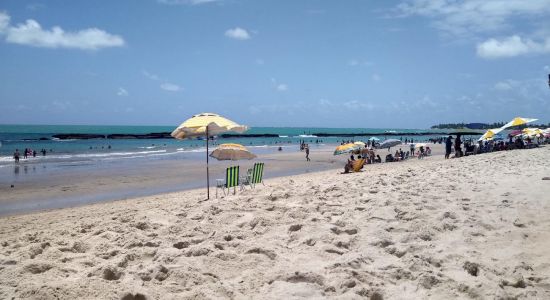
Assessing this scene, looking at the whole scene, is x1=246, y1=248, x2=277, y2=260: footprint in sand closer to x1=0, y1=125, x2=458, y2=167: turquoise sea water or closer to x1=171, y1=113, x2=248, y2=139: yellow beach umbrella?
x1=171, y1=113, x2=248, y2=139: yellow beach umbrella

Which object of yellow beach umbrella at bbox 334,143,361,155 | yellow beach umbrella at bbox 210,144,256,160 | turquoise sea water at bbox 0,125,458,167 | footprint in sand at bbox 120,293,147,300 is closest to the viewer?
footprint in sand at bbox 120,293,147,300

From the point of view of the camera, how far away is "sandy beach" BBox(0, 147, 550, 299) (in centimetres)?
341

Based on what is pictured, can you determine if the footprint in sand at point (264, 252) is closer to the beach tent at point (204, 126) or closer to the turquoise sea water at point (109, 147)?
the beach tent at point (204, 126)

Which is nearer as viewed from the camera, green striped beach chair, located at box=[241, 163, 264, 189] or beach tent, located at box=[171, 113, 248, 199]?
beach tent, located at box=[171, 113, 248, 199]

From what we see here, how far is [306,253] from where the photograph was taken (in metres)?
4.26

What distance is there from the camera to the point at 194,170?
2373 cm

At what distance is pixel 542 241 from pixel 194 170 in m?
20.7

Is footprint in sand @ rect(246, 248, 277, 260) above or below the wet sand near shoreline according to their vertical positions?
above

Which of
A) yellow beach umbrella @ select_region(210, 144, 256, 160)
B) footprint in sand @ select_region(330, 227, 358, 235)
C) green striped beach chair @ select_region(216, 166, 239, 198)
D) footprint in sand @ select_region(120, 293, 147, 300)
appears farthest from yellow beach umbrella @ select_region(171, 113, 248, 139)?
footprint in sand @ select_region(120, 293, 147, 300)

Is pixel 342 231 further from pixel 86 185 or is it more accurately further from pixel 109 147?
pixel 109 147

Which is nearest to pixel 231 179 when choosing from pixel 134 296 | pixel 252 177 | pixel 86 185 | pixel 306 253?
pixel 252 177

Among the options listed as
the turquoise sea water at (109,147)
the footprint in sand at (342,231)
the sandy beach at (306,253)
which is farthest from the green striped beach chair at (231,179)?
the turquoise sea water at (109,147)

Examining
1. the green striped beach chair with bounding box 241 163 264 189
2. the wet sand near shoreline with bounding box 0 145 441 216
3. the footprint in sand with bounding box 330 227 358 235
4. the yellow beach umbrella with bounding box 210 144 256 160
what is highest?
the yellow beach umbrella with bounding box 210 144 256 160

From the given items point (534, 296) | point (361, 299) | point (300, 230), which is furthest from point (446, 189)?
point (361, 299)
